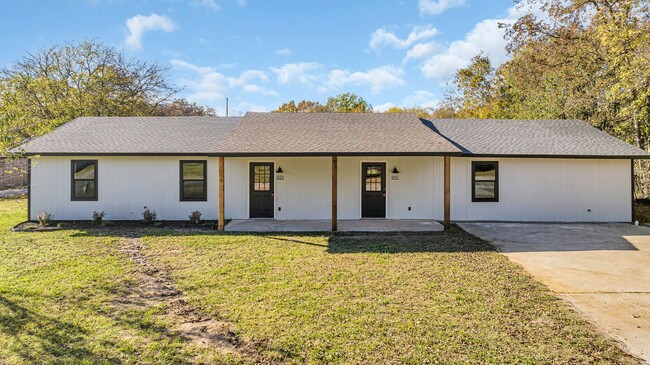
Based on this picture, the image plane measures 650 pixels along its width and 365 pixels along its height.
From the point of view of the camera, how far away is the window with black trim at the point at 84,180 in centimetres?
1054

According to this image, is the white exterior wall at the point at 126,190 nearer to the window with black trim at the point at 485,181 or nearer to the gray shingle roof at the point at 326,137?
the gray shingle roof at the point at 326,137

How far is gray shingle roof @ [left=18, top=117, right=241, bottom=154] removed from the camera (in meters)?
10.3

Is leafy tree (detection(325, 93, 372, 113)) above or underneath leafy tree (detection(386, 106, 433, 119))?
above

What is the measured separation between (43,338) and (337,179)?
8137mm

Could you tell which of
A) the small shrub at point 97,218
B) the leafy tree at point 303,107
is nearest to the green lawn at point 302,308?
the small shrub at point 97,218

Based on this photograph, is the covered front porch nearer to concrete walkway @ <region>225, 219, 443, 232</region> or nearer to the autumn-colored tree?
concrete walkway @ <region>225, 219, 443, 232</region>

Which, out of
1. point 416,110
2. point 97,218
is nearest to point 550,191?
point 97,218

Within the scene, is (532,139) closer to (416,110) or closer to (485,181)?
(485,181)

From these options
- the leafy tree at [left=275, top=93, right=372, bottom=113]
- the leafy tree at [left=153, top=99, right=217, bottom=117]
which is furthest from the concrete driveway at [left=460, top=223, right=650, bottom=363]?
the leafy tree at [left=275, top=93, right=372, bottom=113]

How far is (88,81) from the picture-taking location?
20312mm

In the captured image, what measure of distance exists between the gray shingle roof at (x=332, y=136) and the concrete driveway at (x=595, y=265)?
284 cm

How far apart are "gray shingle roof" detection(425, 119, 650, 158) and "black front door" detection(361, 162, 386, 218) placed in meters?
2.64

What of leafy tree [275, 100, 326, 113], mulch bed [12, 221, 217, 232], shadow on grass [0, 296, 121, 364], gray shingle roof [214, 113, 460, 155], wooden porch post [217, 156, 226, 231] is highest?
leafy tree [275, 100, 326, 113]

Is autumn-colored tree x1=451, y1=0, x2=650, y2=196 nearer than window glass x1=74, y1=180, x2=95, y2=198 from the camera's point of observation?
No
